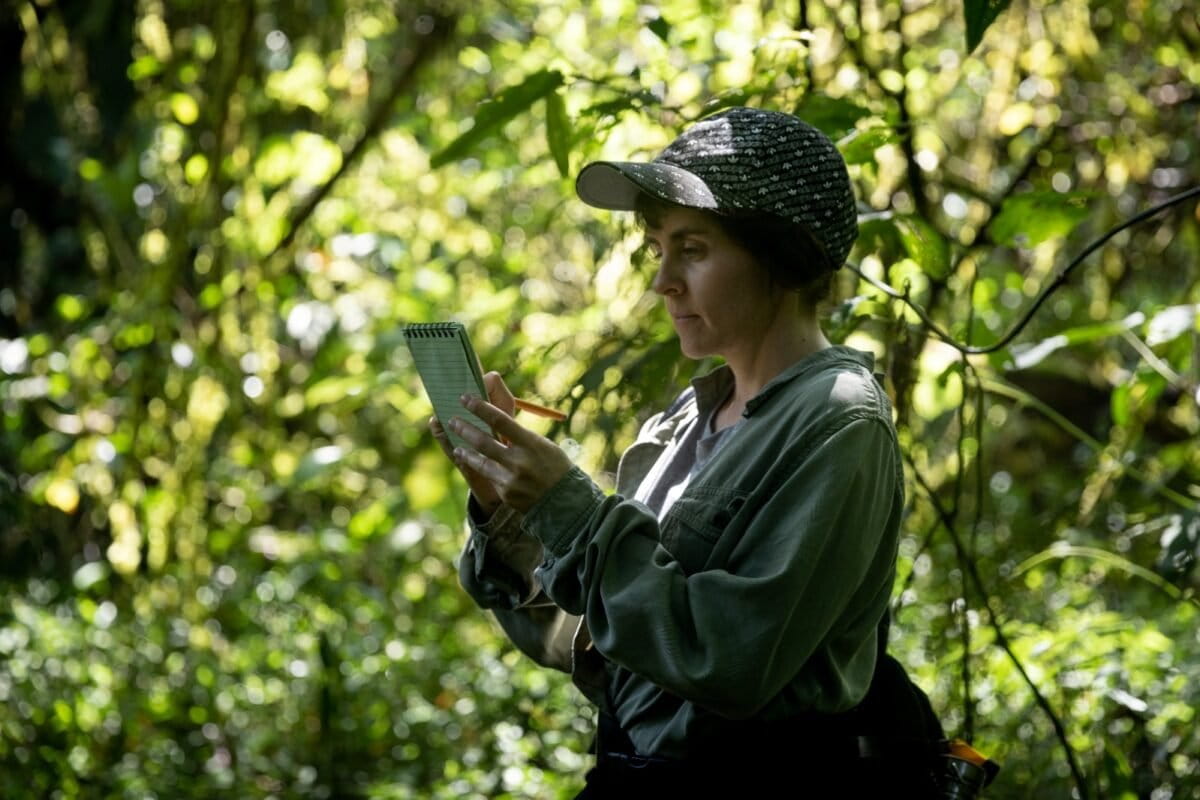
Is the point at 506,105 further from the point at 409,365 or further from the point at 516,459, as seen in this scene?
the point at 409,365

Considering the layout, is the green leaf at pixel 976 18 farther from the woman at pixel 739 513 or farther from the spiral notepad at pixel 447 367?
the spiral notepad at pixel 447 367

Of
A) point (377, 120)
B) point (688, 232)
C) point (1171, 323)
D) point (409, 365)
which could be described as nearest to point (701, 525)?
point (688, 232)

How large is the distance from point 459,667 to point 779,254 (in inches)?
100

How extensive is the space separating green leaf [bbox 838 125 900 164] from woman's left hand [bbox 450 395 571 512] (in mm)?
774

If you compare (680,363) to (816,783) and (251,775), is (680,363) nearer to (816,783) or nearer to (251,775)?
(816,783)

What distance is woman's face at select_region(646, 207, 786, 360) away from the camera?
1423 mm

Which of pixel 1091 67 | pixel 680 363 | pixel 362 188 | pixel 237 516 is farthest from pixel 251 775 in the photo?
pixel 1091 67

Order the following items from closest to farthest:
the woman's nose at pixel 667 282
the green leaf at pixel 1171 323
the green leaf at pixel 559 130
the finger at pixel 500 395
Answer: the woman's nose at pixel 667 282, the finger at pixel 500 395, the green leaf at pixel 559 130, the green leaf at pixel 1171 323

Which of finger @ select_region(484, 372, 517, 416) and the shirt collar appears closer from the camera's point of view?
the shirt collar

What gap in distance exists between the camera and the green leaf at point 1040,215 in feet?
6.66

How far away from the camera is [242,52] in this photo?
4516mm

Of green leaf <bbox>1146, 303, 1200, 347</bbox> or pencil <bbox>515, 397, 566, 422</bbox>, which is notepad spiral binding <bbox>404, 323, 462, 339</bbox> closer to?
pencil <bbox>515, 397, 566, 422</bbox>

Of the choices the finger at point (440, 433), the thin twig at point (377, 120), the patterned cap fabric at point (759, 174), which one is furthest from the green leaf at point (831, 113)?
the thin twig at point (377, 120)

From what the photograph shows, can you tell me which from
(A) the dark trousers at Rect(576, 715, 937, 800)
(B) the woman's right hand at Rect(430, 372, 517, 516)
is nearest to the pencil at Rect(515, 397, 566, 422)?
(B) the woman's right hand at Rect(430, 372, 517, 516)
